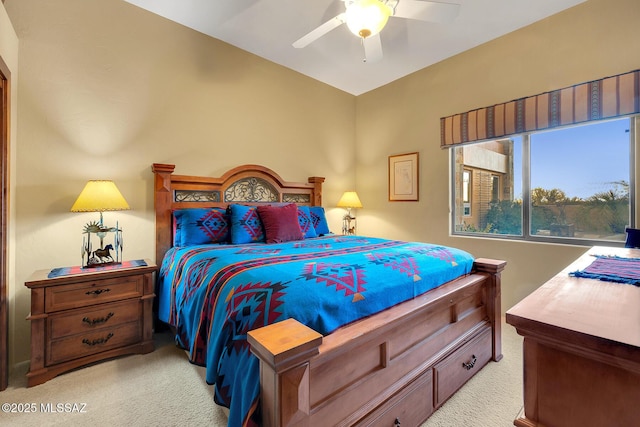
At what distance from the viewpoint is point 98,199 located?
2168 mm

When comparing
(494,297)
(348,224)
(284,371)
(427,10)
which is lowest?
(494,297)

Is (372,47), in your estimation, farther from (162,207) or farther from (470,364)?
(470,364)

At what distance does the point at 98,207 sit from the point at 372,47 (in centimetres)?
249

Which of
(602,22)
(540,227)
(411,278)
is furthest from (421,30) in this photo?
(411,278)

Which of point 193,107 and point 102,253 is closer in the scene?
point 102,253

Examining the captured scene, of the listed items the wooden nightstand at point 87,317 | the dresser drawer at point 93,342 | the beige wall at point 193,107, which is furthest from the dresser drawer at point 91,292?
the beige wall at point 193,107

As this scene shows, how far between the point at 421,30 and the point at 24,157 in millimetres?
3651

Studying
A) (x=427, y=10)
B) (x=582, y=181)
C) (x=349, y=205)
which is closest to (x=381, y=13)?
(x=427, y=10)

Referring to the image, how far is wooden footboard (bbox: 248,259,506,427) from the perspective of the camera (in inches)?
36.7

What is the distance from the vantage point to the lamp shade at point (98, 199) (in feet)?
6.99

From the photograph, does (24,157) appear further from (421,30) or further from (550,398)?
(421,30)

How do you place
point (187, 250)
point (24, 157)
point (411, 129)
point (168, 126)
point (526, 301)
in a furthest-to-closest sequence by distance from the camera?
point (411, 129), point (168, 126), point (187, 250), point (24, 157), point (526, 301)

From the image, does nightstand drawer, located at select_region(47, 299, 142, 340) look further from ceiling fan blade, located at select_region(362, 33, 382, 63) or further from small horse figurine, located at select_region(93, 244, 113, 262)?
ceiling fan blade, located at select_region(362, 33, 382, 63)

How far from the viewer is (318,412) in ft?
3.57
